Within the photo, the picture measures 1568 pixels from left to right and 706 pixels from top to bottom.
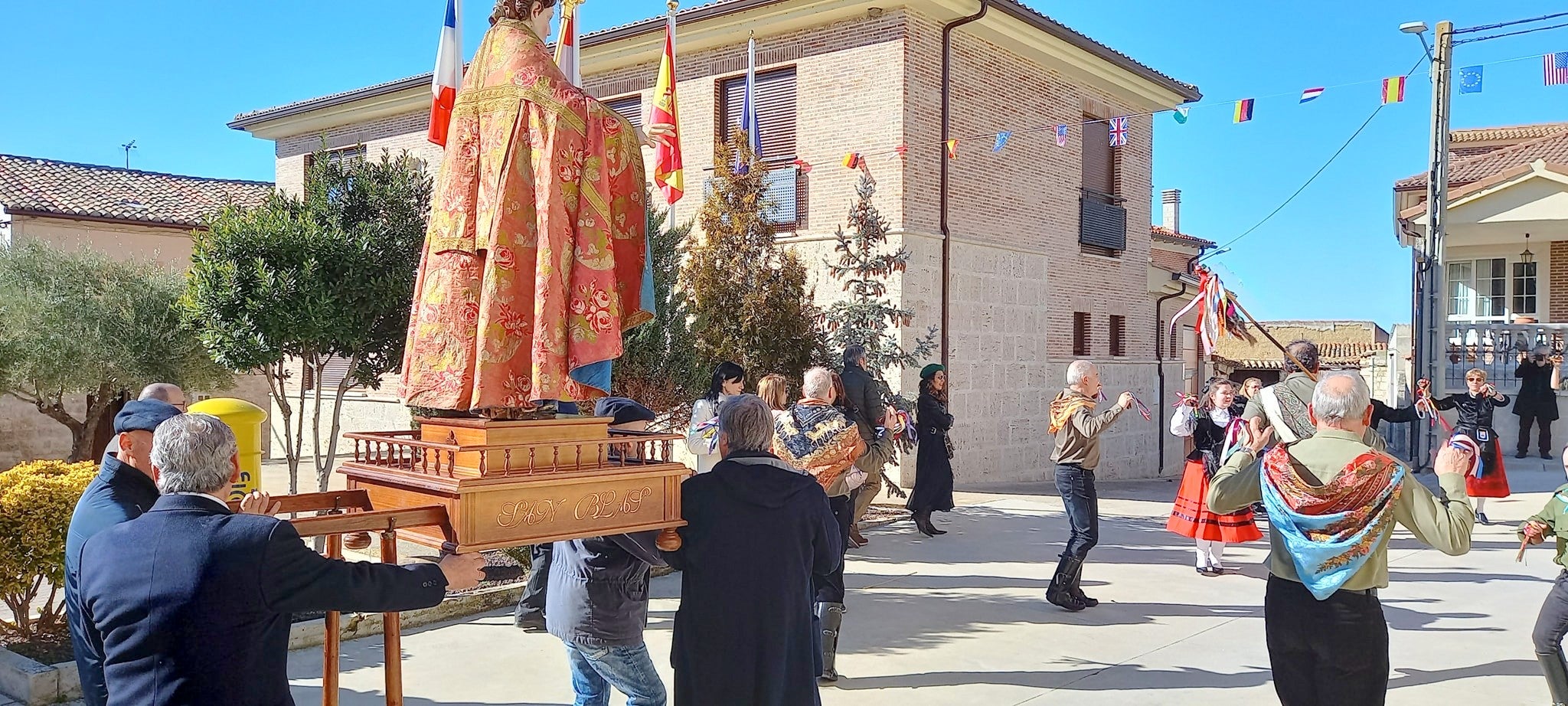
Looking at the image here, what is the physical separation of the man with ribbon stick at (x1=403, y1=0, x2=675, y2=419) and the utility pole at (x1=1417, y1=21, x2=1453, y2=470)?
16630 millimetres

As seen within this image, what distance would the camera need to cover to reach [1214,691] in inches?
219

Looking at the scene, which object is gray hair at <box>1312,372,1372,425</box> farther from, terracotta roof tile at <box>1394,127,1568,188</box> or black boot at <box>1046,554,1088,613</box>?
terracotta roof tile at <box>1394,127,1568,188</box>

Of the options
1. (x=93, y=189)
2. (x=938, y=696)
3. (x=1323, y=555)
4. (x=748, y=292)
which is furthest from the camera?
(x=93, y=189)

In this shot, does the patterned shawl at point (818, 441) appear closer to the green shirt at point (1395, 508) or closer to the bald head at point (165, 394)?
the green shirt at point (1395, 508)

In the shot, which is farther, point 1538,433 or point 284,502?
point 1538,433

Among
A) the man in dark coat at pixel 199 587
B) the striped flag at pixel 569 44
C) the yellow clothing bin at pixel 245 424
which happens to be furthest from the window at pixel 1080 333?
the man in dark coat at pixel 199 587

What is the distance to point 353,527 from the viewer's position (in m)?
2.59

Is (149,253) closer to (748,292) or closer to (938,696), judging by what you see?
(748,292)

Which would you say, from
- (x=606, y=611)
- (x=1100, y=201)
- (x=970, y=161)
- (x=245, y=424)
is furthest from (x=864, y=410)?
(x=1100, y=201)

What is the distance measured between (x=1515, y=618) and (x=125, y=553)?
8.08m

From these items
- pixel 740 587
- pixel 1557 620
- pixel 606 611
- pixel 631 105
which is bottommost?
pixel 1557 620

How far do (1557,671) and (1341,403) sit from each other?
2.06 metres

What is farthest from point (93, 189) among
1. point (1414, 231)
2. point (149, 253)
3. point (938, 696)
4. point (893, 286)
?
point (1414, 231)

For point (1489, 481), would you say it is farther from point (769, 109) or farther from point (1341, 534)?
point (769, 109)
